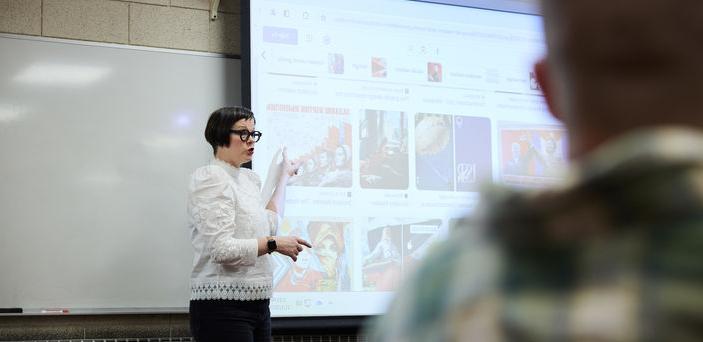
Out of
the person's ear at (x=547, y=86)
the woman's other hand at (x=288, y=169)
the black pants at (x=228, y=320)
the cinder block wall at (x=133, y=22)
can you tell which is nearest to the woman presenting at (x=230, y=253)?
the black pants at (x=228, y=320)

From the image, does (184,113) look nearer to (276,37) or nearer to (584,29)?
(276,37)

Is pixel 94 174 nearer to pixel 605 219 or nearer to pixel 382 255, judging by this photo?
pixel 382 255

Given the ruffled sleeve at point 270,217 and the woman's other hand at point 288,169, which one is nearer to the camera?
the ruffled sleeve at point 270,217

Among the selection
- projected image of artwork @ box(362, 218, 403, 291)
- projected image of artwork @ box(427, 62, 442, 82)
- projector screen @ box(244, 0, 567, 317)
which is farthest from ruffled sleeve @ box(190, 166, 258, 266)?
projected image of artwork @ box(427, 62, 442, 82)

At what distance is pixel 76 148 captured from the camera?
337 cm

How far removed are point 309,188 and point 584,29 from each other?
10.5 feet

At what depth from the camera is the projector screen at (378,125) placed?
3.46 m

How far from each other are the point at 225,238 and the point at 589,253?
201cm

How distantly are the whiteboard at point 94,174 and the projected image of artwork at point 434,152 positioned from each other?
0.94 meters

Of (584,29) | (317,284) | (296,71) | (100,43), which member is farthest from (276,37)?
(584,29)

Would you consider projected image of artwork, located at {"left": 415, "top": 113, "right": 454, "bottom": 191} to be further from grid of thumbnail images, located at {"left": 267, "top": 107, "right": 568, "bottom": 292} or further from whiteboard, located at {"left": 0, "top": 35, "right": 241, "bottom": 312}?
whiteboard, located at {"left": 0, "top": 35, "right": 241, "bottom": 312}

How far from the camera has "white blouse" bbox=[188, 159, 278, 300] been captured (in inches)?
88.0

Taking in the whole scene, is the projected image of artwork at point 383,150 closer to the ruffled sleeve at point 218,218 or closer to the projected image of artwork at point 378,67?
the projected image of artwork at point 378,67

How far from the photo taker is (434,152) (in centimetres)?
375
